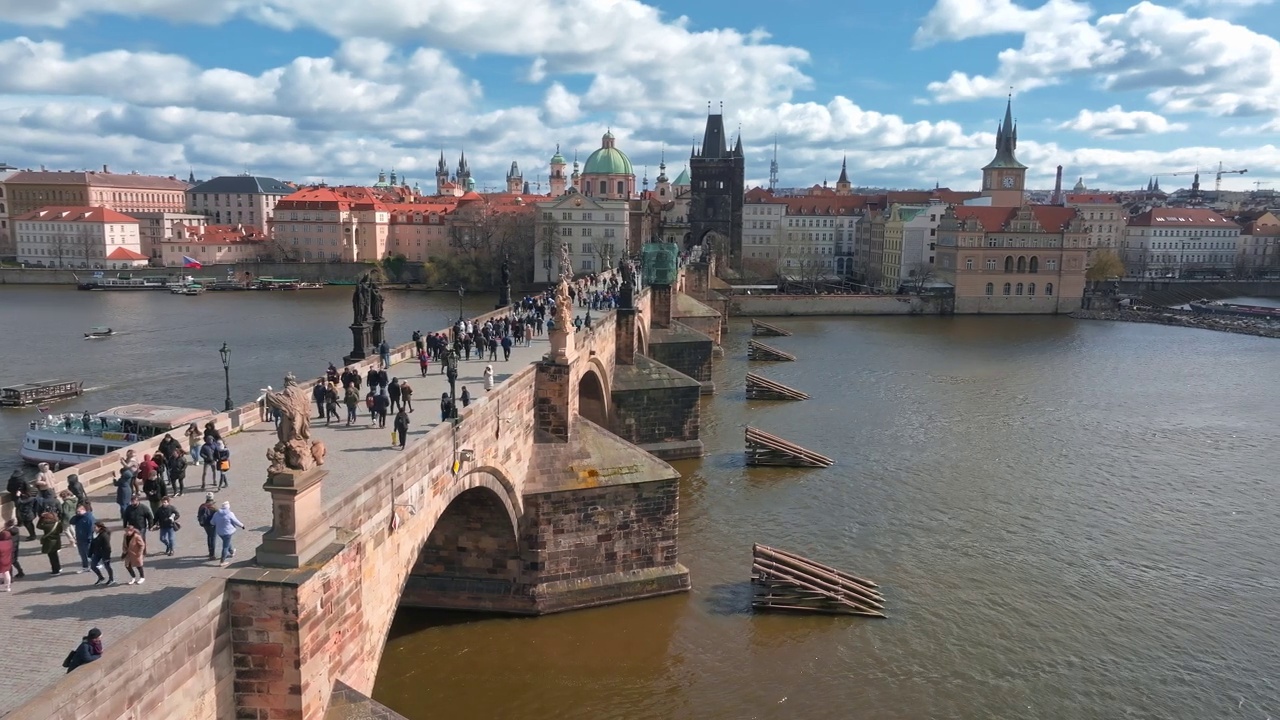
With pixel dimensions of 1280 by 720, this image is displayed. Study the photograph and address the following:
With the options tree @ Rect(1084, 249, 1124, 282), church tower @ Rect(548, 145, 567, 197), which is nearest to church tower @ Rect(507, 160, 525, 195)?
church tower @ Rect(548, 145, 567, 197)

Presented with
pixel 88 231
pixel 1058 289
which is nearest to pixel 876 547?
pixel 1058 289

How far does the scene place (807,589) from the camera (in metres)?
18.8

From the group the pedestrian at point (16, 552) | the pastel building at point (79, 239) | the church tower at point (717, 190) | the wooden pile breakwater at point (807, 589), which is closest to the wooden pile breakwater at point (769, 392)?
the wooden pile breakwater at point (807, 589)

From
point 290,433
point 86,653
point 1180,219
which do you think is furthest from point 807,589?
point 1180,219

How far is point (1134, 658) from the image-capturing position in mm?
17359

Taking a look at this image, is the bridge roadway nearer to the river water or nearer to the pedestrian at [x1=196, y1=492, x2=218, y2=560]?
the pedestrian at [x1=196, y1=492, x2=218, y2=560]

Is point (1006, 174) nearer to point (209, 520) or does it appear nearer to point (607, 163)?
point (607, 163)

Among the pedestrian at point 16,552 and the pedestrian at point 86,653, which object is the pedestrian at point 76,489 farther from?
the pedestrian at point 86,653

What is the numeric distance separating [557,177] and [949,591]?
124 m

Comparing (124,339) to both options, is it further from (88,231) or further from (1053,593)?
(88,231)

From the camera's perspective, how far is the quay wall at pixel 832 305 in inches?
2901

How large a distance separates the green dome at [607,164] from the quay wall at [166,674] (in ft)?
352

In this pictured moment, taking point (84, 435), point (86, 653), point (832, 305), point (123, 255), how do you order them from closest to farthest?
1. point (86, 653)
2. point (84, 435)
3. point (832, 305)
4. point (123, 255)

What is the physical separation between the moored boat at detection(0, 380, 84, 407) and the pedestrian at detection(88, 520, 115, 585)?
3184 centimetres
